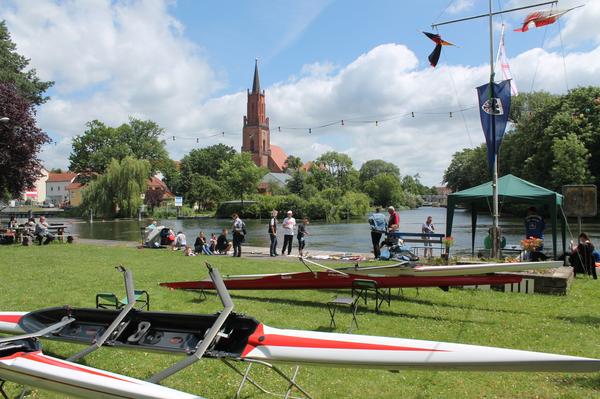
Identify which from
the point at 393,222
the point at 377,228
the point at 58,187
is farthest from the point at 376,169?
the point at 377,228

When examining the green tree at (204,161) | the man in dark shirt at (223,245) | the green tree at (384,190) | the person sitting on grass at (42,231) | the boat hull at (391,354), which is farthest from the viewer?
the green tree at (384,190)

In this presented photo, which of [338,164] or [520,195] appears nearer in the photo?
[520,195]

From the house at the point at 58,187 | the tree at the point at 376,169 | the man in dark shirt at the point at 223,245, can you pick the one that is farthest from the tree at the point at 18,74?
the house at the point at 58,187

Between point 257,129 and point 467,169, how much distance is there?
6242 centimetres

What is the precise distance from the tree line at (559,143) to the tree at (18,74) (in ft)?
141

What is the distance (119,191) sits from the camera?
177 feet

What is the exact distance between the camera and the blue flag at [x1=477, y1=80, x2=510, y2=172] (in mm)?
12258

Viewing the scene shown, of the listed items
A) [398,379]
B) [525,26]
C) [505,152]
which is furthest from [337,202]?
[398,379]

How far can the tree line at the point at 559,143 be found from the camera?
43.5m

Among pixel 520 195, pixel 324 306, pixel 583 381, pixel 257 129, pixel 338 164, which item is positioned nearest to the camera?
pixel 583 381

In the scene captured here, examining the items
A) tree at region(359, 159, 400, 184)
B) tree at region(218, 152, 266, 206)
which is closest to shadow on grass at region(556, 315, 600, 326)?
tree at region(218, 152, 266, 206)

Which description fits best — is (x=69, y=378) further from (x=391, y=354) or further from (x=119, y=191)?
(x=119, y=191)

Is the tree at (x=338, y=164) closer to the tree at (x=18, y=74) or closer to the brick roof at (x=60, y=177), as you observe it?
the tree at (x=18, y=74)

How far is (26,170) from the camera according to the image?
832 inches
